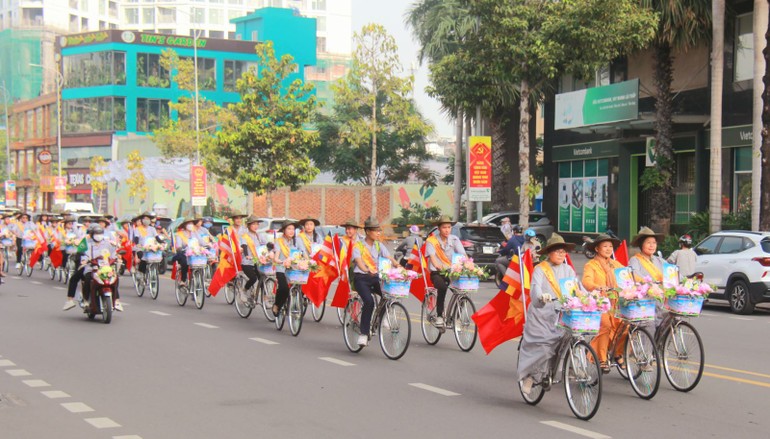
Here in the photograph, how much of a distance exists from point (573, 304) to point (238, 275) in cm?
1016

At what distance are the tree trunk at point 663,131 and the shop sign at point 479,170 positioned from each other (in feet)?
16.8

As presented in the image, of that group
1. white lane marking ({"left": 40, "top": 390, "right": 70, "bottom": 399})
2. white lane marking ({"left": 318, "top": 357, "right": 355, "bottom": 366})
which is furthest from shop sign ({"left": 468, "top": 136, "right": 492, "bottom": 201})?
white lane marking ({"left": 40, "top": 390, "right": 70, "bottom": 399})

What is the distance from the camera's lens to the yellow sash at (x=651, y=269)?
10125mm

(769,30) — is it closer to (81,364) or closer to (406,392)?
(406,392)

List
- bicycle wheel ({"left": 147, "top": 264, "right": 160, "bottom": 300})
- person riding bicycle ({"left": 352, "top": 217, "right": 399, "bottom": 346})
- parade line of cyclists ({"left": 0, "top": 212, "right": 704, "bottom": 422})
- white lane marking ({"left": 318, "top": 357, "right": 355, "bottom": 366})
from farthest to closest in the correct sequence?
bicycle wheel ({"left": 147, "top": 264, "right": 160, "bottom": 300}) → person riding bicycle ({"left": 352, "top": 217, "right": 399, "bottom": 346}) → white lane marking ({"left": 318, "top": 357, "right": 355, "bottom": 366}) → parade line of cyclists ({"left": 0, "top": 212, "right": 704, "bottom": 422})

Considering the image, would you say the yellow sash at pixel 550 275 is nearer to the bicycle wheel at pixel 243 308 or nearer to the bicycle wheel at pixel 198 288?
the bicycle wheel at pixel 243 308

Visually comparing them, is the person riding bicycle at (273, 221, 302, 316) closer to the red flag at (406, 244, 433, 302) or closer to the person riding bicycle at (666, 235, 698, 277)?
the red flag at (406, 244, 433, 302)

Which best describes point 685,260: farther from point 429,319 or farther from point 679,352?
point 679,352

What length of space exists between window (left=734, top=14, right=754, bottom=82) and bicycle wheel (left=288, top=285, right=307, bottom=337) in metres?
18.9

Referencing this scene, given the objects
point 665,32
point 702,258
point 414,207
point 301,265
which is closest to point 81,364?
point 301,265

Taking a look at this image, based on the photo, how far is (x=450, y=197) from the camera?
61.1m

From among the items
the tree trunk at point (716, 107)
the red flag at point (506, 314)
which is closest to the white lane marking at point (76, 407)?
the red flag at point (506, 314)

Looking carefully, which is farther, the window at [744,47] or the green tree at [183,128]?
the green tree at [183,128]

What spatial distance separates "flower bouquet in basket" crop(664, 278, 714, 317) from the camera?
983cm
